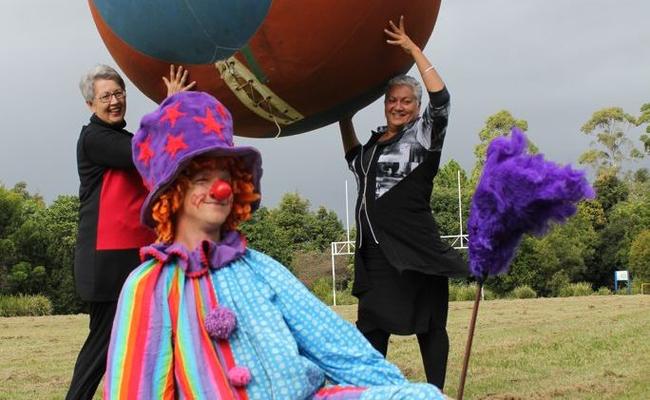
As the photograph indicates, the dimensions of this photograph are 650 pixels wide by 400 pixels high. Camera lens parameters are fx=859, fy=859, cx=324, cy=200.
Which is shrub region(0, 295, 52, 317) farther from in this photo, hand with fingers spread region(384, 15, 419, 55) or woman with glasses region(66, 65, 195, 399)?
hand with fingers spread region(384, 15, 419, 55)

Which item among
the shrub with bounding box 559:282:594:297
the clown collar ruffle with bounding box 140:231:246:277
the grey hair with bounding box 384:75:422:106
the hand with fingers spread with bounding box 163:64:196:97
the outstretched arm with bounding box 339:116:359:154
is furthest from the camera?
the shrub with bounding box 559:282:594:297

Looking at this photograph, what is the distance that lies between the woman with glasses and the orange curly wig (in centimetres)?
96

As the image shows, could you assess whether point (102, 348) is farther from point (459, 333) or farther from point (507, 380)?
point (459, 333)

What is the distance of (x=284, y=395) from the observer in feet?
6.84

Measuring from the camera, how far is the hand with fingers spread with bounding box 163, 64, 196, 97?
9.80 ft

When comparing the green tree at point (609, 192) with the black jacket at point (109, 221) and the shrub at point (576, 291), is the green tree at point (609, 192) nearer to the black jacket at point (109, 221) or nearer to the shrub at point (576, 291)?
the shrub at point (576, 291)

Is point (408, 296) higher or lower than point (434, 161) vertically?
lower

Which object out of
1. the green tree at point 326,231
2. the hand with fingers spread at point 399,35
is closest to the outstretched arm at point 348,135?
the hand with fingers spread at point 399,35

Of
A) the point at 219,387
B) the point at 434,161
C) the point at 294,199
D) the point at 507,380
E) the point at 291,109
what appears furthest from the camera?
the point at 294,199

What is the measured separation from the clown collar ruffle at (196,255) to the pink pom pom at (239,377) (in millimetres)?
270

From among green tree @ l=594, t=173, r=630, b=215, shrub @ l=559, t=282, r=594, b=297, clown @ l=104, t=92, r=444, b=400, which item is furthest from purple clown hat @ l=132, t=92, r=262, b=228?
green tree @ l=594, t=173, r=630, b=215

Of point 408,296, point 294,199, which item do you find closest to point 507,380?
point 408,296

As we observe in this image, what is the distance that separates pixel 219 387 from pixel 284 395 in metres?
Result: 0.16

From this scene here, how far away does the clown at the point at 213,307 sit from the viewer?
6.79 feet
